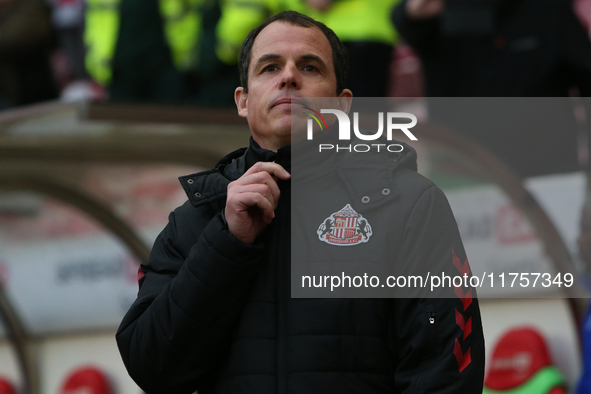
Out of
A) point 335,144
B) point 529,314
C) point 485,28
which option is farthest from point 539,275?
point 335,144

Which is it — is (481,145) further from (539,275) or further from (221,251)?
(221,251)

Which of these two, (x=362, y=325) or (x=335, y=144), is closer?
(x=362, y=325)

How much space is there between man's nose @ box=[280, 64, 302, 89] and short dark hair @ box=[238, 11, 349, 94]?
0.42ft

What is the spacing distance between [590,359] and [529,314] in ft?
5.90

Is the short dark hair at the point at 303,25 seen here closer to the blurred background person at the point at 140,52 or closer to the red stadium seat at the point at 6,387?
the blurred background person at the point at 140,52

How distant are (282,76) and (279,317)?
1.64ft

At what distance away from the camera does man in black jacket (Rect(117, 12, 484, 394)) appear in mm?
1668

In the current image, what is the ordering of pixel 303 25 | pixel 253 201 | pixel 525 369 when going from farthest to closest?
pixel 525 369
pixel 303 25
pixel 253 201

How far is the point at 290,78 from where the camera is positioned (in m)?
1.82

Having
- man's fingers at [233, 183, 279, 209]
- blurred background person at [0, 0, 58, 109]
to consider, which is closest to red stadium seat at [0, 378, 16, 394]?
blurred background person at [0, 0, 58, 109]

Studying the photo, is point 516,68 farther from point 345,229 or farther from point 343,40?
point 345,229

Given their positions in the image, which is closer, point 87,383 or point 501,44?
point 501,44

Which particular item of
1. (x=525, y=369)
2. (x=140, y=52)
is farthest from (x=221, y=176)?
(x=140, y=52)

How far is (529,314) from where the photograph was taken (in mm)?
4594
